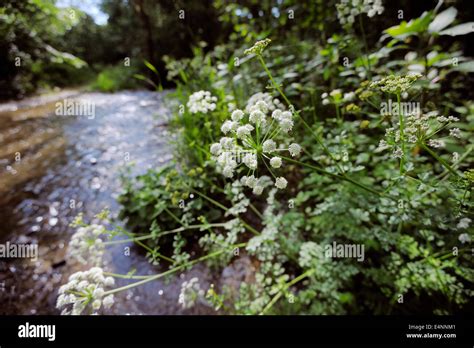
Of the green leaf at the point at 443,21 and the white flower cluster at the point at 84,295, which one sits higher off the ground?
the green leaf at the point at 443,21

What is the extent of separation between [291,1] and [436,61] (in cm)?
188

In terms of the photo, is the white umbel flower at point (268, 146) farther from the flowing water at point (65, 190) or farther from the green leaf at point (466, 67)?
the green leaf at point (466, 67)

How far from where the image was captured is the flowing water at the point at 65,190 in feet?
5.80

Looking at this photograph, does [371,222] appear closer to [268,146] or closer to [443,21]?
[268,146]

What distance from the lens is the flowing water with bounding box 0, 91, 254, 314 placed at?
1768 millimetres

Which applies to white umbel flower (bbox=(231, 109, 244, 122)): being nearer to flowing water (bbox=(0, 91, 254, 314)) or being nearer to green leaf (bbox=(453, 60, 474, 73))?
flowing water (bbox=(0, 91, 254, 314))

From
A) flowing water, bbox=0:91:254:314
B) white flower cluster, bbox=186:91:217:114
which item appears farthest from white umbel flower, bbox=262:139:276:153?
flowing water, bbox=0:91:254:314

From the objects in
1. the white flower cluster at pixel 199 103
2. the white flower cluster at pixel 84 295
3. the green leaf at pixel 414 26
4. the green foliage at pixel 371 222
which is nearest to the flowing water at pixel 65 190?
the green foliage at pixel 371 222

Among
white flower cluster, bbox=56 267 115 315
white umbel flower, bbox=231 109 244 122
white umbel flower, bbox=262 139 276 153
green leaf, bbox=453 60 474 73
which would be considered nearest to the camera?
white umbel flower, bbox=262 139 276 153

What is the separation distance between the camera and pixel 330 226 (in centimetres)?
149

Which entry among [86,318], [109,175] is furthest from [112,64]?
[86,318]

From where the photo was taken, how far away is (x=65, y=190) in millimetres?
2809

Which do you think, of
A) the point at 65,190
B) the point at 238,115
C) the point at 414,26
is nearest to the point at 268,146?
the point at 238,115

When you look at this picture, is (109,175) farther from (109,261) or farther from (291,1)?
(291,1)
